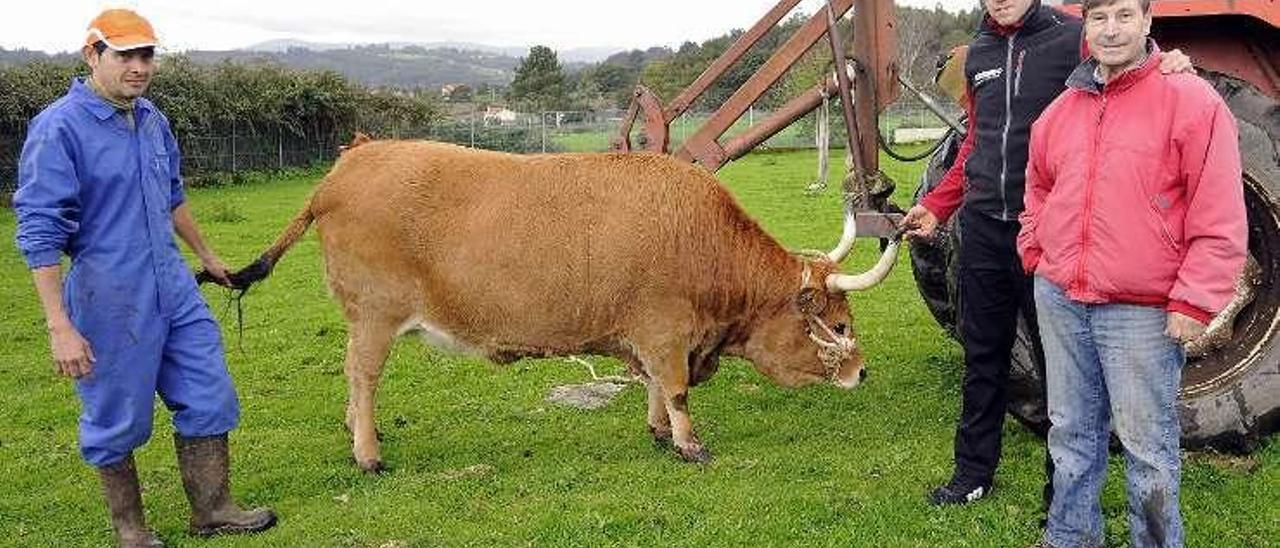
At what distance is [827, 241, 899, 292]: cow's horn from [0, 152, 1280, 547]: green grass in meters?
0.89

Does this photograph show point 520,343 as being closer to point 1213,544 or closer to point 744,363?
point 744,363

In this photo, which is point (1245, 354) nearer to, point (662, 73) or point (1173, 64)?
point (1173, 64)

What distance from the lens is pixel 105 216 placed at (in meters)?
5.17

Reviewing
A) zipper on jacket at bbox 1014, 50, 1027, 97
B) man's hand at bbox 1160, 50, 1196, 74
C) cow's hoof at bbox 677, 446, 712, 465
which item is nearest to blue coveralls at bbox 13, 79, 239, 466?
cow's hoof at bbox 677, 446, 712, 465

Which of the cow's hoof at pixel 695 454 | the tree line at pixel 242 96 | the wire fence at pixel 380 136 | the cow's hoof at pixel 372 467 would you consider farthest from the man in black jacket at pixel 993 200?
the tree line at pixel 242 96

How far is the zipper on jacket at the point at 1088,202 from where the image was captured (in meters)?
3.94

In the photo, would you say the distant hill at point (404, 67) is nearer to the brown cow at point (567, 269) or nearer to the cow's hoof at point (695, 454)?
the brown cow at point (567, 269)

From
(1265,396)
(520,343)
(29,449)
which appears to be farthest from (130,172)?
(1265,396)

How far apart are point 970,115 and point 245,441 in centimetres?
477

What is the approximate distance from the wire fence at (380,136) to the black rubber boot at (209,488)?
15.8m

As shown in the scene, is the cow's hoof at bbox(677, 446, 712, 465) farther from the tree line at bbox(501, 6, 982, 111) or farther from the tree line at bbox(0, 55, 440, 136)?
the tree line at bbox(0, 55, 440, 136)

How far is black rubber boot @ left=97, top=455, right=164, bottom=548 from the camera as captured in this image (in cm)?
534

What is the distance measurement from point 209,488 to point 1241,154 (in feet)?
17.0

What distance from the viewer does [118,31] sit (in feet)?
16.7
